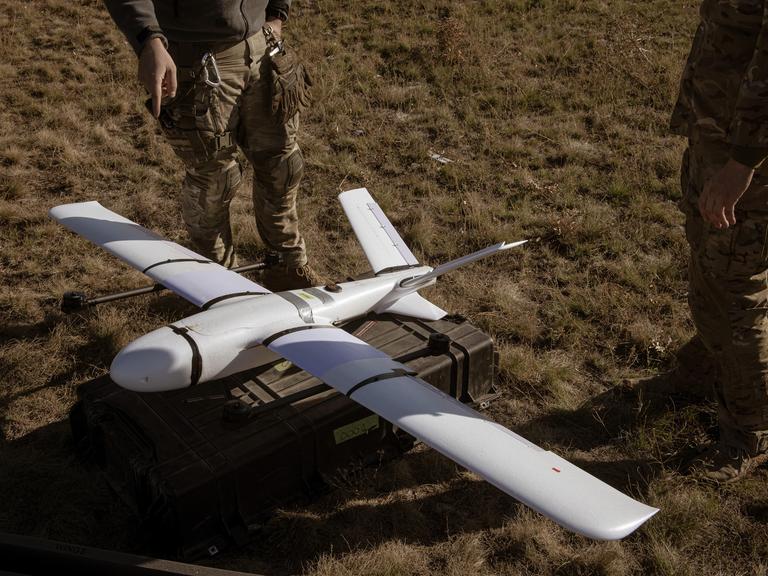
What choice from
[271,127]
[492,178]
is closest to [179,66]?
[271,127]

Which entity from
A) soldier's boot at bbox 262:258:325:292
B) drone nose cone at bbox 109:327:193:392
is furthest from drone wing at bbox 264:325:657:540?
soldier's boot at bbox 262:258:325:292

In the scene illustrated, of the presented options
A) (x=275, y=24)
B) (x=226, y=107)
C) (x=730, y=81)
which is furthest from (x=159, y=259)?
(x=730, y=81)

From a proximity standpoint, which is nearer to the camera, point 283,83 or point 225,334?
point 225,334

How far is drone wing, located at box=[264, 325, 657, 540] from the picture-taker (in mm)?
3584

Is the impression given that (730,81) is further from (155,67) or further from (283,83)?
(155,67)

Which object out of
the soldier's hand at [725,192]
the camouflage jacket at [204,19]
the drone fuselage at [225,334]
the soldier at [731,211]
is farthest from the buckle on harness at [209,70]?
the soldier's hand at [725,192]

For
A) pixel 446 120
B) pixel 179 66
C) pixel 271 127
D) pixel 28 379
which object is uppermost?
pixel 179 66

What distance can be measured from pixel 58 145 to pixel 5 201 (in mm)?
1419

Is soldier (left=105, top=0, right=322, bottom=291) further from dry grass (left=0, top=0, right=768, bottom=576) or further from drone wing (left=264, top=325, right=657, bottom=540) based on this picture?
drone wing (left=264, top=325, right=657, bottom=540)

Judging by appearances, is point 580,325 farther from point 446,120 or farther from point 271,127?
point 446,120

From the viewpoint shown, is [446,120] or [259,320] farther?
→ [446,120]

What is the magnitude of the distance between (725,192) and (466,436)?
6.22 feet

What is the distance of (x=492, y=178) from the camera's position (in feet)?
30.5

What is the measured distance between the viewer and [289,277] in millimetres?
7039
